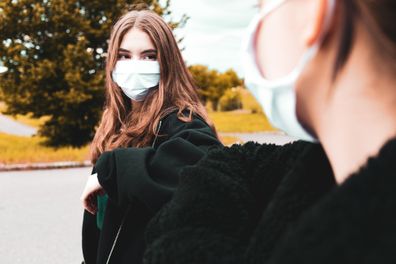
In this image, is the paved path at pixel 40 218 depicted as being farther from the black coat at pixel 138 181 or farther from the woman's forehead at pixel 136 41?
the black coat at pixel 138 181

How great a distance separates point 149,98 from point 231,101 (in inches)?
1503

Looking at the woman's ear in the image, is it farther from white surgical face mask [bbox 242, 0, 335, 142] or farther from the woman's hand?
the woman's hand

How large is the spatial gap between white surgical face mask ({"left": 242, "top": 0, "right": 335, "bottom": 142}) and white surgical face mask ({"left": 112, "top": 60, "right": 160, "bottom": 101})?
1259 millimetres

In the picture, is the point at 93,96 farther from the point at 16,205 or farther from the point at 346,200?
the point at 346,200

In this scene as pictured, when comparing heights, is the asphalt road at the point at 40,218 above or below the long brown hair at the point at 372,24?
below

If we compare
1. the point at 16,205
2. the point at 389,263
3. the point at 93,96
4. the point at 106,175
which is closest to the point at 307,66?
the point at 389,263

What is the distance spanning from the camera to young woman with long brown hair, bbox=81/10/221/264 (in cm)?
145

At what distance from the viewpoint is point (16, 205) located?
6980 mm

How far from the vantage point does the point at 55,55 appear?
11961 millimetres

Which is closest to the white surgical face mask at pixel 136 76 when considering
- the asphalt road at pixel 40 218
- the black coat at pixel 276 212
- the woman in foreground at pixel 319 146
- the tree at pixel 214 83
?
the black coat at pixel 276 212

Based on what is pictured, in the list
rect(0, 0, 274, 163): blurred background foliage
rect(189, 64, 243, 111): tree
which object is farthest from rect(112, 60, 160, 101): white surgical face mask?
rect(189, 64, 243, 111): tree

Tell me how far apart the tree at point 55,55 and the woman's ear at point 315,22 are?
1124cm

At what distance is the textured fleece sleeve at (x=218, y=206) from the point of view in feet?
2.47

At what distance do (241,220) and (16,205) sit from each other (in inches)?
264
